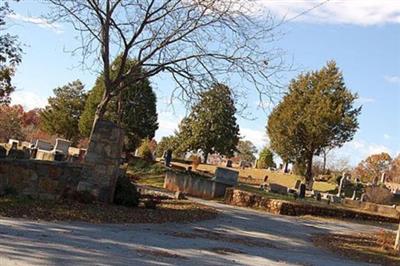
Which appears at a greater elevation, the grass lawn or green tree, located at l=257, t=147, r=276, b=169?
green tree, located at l=257, t=147, r=276, b=169

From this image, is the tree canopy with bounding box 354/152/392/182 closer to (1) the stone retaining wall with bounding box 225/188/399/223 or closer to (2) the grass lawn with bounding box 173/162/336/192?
(2) the grass lawn with bounding box 173/162/336/192

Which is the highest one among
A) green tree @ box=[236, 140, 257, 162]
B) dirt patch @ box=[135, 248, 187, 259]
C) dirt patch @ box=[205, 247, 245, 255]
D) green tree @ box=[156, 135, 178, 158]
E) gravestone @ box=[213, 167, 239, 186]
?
green tree @ box=[236, 140, 257, 162]

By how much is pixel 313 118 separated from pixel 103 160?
35.6 meters

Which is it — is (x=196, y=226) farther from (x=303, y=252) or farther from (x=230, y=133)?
(x=230, y=133)

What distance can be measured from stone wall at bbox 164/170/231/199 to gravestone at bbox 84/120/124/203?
1204 centimetres

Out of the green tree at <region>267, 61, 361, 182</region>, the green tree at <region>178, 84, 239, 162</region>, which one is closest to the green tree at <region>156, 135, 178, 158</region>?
the green tree at <region>178, 84, 239, 162</region>

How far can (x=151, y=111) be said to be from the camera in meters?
49.8

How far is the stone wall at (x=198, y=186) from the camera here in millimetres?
27375

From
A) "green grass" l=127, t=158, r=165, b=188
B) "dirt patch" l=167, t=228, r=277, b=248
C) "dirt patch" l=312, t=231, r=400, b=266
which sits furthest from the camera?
"green grass" l=127, t=158, r=165, b=188

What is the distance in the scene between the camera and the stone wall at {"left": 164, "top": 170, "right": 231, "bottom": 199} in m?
27.4

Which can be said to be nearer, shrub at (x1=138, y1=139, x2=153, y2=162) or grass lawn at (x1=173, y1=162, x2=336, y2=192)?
shrub at (x1=138, y1=139, x2=153, y2=162)

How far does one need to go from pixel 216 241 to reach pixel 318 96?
40126 millimetres

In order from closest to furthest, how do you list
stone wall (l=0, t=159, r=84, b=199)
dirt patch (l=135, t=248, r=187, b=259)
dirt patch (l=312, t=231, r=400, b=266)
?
dirt patch (l=135, t=248, r=187, b=259) → dirt patch (l=312, t=231, r=400, b=266) → stone wall (l=0, t=159, r=84, b=199)

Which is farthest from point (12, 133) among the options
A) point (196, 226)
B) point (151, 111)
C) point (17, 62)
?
point (196, 226)
